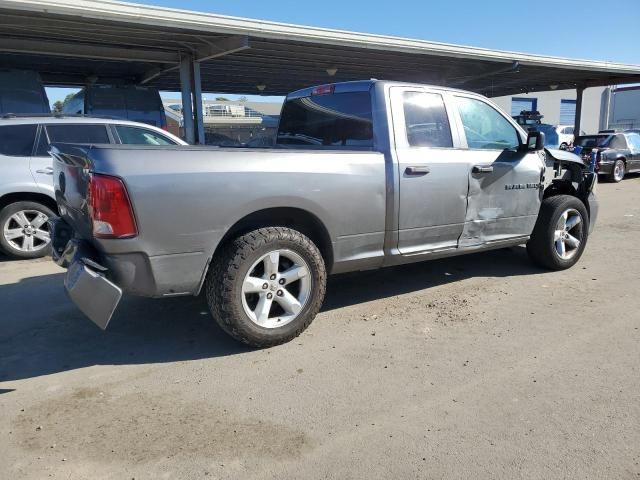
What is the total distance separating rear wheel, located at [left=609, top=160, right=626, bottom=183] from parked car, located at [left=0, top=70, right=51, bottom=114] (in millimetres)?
15937

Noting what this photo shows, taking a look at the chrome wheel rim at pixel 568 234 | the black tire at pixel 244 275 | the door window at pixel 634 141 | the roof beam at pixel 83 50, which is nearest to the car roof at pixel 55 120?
the black tire at pixel 244 275

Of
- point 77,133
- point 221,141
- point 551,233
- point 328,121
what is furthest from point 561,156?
point 221,141

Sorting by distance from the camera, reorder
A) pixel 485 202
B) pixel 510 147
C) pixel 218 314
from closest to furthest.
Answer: pixel 218 314 < pixel 485 202 < pixel 510 147

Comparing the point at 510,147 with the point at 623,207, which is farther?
the point at 623,207

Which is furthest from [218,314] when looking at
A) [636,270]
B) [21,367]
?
[636,270]

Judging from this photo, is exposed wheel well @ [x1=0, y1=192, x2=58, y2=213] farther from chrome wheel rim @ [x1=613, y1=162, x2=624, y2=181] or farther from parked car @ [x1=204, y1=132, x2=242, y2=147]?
chrome wheel rim @ [x1=613, y1=162, x2=624, y2=181]

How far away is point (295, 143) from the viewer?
5.00 meters

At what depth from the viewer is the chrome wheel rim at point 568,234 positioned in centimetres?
541

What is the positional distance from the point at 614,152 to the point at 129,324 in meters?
15.9

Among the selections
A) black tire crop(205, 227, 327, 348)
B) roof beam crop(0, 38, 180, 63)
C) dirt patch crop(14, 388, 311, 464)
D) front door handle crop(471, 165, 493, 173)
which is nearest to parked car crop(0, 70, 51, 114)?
roof beam crop(0, 38, 180, 63)

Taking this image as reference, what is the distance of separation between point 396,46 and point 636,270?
31.8ft

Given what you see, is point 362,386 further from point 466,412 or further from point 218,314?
point 218,314

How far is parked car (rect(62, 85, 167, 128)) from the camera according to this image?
1219 cm

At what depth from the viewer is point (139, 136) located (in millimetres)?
6703
